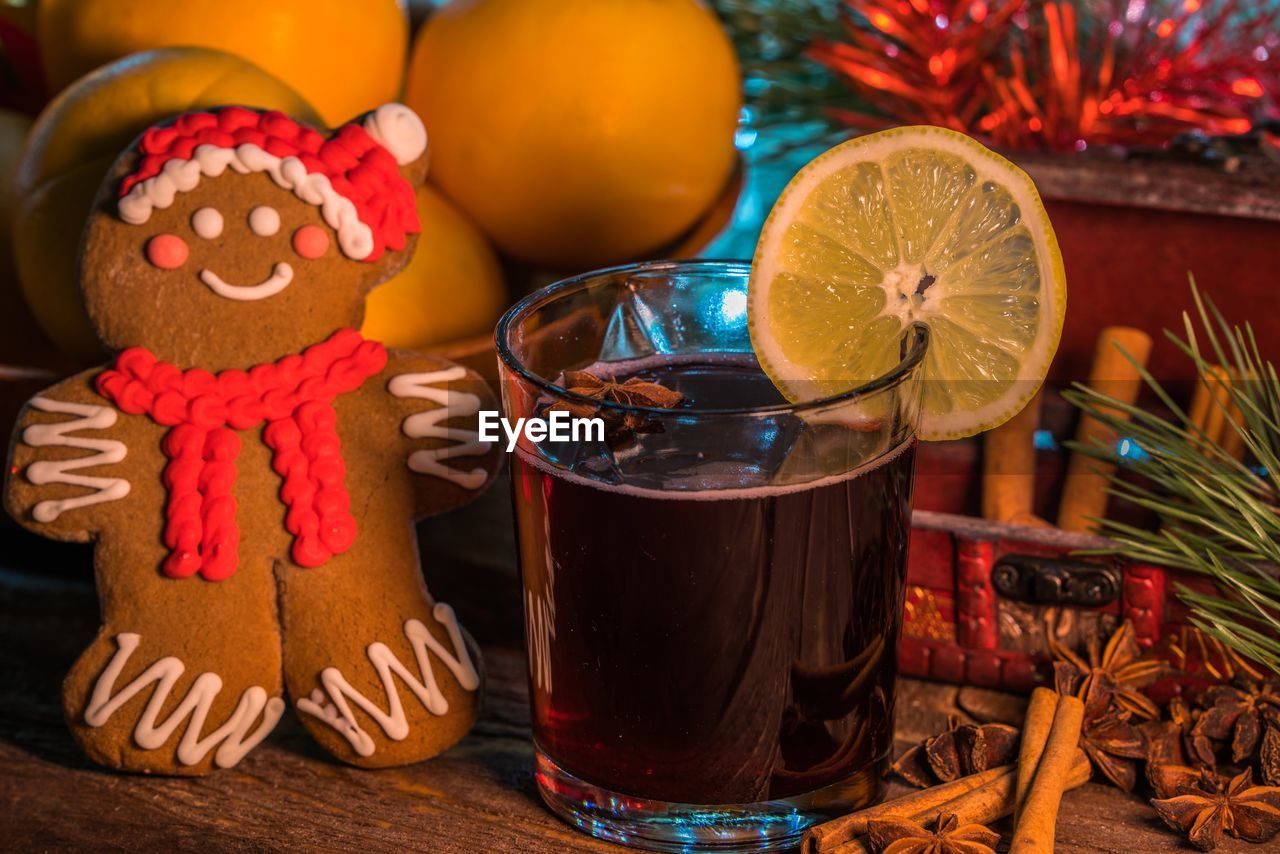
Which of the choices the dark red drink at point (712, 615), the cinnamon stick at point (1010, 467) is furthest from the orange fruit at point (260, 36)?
the cinnamon stick at point (1010, 467)

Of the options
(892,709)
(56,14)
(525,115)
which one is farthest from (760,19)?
(892,709)

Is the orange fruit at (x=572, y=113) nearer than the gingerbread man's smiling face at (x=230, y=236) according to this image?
No

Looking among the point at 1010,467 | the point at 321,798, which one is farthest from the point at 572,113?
the point at 321,798

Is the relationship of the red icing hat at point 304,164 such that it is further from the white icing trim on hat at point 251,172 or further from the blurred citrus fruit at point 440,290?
the blurred citrus fruit at point 440,290

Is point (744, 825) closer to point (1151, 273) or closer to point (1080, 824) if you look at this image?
point (1080, 824)

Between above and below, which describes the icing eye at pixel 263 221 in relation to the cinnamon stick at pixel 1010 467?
above

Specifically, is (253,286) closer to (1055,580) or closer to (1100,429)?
(1055,580)
